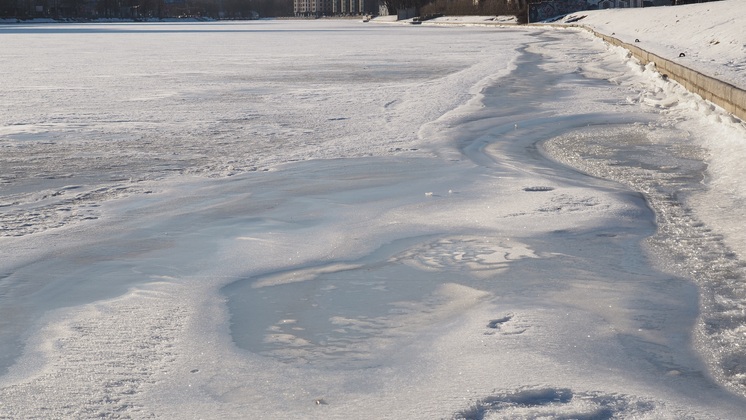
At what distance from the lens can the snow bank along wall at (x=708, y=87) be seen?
7.42 m

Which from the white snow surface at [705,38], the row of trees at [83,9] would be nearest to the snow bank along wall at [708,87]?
the white snow surface at [705,38]

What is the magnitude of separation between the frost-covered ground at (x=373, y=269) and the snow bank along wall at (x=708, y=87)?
19 cm

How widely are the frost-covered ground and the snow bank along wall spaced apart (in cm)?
19

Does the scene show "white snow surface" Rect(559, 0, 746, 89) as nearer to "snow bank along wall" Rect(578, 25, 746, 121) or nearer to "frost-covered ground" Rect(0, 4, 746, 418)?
"snow bank along wall" Rect(578, 25, 746, 121)

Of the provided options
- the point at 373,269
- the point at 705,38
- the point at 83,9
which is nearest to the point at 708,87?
the point at 373,269

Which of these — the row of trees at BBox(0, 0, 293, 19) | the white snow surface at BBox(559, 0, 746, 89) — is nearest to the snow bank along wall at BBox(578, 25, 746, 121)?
the white snow surface at BBox(559, 0, 746, 89)

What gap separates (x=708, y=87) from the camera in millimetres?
8883

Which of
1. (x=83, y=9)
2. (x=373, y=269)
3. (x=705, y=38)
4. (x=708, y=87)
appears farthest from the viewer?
(x=83, y=9)

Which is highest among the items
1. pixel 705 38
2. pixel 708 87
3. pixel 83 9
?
pixel 83 9

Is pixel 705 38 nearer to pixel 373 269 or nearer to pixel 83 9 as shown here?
pixel 373 269

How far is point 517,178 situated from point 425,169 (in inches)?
28.5

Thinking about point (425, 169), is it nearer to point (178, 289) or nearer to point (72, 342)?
point (178, 289)

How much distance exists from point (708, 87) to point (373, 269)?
625cm

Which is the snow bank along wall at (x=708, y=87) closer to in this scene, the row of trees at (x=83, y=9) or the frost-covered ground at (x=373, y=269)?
the frost-covered ground at (x=373, y=269)
